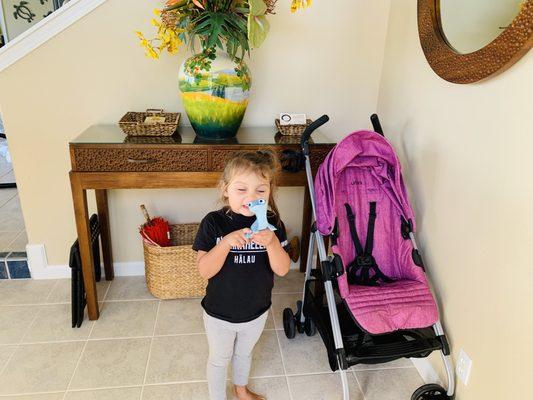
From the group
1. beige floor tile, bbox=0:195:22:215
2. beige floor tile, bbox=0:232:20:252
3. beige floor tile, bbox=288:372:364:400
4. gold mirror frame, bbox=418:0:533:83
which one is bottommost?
beige floor tile, bbox=288:372:364:400

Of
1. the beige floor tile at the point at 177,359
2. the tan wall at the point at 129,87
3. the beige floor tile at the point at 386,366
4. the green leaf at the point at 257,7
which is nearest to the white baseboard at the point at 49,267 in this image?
the tan wall at the point at 129,87

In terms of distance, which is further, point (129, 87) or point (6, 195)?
point (6, 195)

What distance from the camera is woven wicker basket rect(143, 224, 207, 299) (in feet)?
6.91

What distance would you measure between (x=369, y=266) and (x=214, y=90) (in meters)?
1.03

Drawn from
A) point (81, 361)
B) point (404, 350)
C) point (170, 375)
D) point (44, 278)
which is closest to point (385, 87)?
point (404, 350)

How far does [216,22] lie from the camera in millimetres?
1669

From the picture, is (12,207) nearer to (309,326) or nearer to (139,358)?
(139,358)

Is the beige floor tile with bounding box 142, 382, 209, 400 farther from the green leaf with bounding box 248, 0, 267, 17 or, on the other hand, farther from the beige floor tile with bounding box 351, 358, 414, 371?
the green leaf with bounding box 248, 0, 267, 17

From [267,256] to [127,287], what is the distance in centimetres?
128

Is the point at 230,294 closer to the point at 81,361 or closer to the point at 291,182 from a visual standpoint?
the point at 291,182

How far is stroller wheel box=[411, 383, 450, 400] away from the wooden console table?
38.9 inches

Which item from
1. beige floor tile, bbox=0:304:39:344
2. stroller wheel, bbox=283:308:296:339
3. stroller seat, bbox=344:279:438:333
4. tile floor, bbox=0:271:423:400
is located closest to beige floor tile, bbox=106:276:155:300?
tile floor, bbox=0:271:423:400

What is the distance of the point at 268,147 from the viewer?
184 centimetres

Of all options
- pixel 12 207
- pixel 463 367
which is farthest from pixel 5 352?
pixel 463 367
